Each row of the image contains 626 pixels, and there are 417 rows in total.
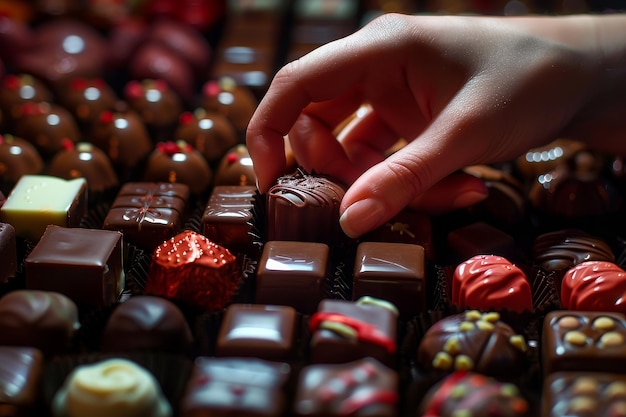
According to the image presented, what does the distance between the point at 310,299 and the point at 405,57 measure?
2.59ft

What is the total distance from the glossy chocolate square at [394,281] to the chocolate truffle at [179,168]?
0.78m

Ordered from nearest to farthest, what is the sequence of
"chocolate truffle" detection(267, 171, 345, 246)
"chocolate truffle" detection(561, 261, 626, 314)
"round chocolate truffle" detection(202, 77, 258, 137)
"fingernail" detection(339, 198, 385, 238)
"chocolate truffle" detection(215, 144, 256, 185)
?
1. "chocolate truffle" detection(561, 261, 626, 314)
2. "fingernail" detection(339, 198, 385, 238)
3. "chocolate truffle" detection(267, 171, 345, 246)
4. "chocolate truffle" detection(215, 144, 256, 185)
5. "round chocolate truffle" detection(202, 77, 258, 137)

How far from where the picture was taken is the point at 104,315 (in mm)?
1931

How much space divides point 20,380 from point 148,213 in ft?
2.52

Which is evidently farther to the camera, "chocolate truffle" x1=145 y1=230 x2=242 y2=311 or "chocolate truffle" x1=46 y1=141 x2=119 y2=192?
"chocolate truffle" x1=46 y1=141 x2=119 y2=192

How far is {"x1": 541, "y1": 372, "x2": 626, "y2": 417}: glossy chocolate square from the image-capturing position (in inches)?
59.6

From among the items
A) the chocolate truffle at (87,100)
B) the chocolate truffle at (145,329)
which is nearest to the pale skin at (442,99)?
the chocolate truffle at (145,329)

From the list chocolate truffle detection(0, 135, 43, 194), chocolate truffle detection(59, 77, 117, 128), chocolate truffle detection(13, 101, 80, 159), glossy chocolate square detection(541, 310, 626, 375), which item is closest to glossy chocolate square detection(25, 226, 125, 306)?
chocolate truffle detection(0, 135, 43, 194)

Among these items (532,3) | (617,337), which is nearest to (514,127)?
(617,337)

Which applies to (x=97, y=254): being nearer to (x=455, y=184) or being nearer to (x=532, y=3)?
(x=455, y=184)

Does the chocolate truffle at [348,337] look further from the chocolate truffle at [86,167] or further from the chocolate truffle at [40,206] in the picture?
the chocolate truffle at [86,167]

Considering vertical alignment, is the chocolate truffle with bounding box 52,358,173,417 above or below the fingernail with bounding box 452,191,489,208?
below

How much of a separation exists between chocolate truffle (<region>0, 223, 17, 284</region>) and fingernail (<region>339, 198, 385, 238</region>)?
82 centimetres

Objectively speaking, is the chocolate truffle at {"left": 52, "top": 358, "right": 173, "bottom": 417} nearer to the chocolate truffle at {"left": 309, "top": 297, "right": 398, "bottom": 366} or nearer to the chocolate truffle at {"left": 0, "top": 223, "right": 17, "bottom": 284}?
the chocolate truffle at {"left": 309, "top": 297, "right": 398, "bottom": 366}
